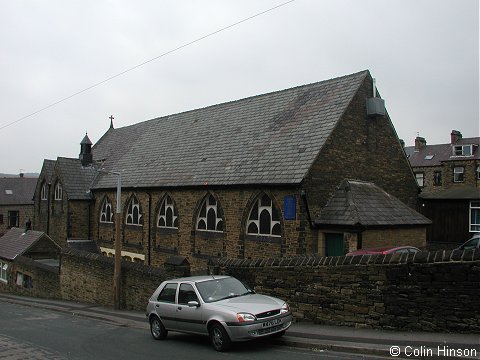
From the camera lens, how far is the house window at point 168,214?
965 inches

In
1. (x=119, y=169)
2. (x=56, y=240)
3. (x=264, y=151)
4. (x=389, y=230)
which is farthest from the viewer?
(x=56, y=240)

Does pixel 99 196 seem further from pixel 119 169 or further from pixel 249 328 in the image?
pixel 249 328

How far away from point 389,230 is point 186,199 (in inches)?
388

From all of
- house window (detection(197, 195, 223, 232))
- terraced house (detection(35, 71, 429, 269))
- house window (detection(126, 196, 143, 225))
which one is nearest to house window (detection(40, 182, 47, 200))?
terraced house (detection(35, 71, 429, 269))

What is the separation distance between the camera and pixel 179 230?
23.9 m

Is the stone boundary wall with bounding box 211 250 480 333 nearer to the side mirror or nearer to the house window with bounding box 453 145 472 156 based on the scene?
the side mirror

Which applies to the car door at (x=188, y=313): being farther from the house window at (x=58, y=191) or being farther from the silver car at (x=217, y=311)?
the house window at (x=58, y=191)

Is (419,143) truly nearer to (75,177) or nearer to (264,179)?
(75,177)

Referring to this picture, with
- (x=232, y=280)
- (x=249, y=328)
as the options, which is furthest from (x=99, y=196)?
(x=249, y=328)

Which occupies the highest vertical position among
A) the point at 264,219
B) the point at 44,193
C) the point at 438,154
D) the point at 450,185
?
the point at 438,154

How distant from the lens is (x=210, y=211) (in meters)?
22.2

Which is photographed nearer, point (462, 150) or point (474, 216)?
point (474, 216)

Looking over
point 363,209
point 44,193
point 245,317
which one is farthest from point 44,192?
point 245,317

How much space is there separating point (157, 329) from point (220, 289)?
228 centimetres
